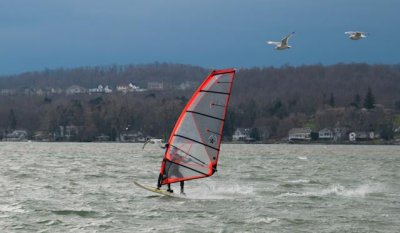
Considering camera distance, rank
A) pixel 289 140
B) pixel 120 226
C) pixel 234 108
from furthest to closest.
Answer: pixel 234 108 → pixel 289 140 → pixel 120 226

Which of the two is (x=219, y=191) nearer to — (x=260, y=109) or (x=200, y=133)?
(x=200, y=133)

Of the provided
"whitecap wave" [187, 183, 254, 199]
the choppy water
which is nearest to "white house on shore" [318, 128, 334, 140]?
the choppy water

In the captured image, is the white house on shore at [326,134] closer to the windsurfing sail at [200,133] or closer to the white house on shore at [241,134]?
the white house on shore at [241,134]

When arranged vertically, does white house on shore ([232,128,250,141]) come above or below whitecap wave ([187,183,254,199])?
above

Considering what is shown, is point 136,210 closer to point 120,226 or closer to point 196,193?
point 120,226

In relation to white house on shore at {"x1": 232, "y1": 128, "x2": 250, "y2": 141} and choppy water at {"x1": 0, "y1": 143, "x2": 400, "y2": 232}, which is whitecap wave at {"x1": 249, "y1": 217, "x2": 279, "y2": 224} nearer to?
choppy water at {"x1": 0, "y1": 143, "x2": 400, "y2": 232}

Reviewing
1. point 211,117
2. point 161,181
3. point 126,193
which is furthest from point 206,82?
point 126,193

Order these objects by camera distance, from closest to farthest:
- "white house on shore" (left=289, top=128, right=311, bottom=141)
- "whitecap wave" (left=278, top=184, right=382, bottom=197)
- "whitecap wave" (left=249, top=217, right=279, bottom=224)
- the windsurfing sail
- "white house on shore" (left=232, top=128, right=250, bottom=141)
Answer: "whitecap wave" (left=249, top=217, right=279, bottom=224) < the windsurfing sail < "whitecap wave" (left=278, top=184, right=382, bottom=197) < "white house on shore" (left=289, top=128, right=311, bottom=141) < "white house on shore" (left=232, top=128, right=250, bottom=141)

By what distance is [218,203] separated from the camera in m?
24.5

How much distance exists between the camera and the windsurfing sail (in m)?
24.2

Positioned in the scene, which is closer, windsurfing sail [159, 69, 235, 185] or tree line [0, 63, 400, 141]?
windsurfing sail [159, 69, 235, 185]

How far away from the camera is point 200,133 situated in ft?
81.0

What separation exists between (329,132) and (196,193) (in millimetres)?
124561

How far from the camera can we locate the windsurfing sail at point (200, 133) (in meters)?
24.2
